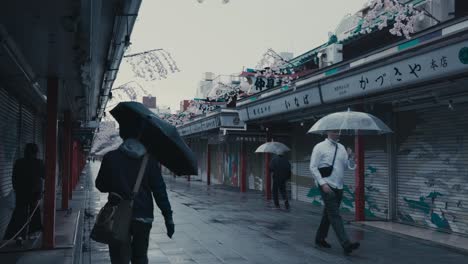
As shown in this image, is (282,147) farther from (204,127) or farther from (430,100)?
(204,127)

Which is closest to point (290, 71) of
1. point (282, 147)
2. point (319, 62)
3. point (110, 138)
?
point (319, 62)

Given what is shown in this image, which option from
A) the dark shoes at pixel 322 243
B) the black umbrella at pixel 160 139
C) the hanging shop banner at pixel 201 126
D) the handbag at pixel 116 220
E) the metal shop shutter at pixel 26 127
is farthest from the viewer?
the hanging shop banner at pixel 201 126

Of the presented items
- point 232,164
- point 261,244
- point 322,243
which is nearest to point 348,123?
point 322,243

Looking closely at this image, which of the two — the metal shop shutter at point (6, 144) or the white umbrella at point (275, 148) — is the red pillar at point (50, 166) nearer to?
the metal shop shutter at point (6, 144)

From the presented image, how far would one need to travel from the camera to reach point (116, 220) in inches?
157

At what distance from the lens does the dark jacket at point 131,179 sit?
13.4ft

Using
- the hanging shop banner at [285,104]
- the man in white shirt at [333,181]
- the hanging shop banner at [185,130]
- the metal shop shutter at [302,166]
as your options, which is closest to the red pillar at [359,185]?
the hanging shop banner at [285,104]

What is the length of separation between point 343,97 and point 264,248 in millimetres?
4444

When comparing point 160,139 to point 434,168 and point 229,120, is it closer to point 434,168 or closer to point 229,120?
point 434,168

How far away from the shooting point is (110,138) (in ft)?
162

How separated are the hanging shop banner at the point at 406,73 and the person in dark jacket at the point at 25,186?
21.3 ft

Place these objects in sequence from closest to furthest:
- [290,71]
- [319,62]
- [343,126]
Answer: [343,126], [319,62], [290,71]

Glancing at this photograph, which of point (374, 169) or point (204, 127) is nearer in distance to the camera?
point (374, 169)

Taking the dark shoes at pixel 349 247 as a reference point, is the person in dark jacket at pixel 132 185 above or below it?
above
